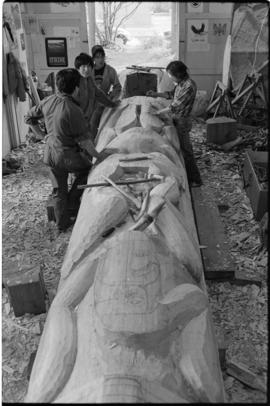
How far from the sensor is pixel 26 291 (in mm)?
2936

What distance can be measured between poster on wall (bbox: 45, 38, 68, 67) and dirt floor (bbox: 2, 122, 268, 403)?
1.95 metres

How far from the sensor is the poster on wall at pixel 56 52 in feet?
22.7

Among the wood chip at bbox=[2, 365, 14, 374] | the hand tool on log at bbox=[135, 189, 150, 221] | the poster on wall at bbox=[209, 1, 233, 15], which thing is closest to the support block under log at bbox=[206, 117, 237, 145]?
the poster on wall at bbox=[209, 1, 233, 15]

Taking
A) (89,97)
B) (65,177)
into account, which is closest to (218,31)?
(89,97)

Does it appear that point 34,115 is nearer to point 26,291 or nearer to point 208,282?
point 26,291

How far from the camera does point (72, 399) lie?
60.9 inches

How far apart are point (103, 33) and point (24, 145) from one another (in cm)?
785

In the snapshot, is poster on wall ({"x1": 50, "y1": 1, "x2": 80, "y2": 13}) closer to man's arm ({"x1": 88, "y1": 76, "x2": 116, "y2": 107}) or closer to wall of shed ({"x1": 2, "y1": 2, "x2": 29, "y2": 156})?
wall of shed ({"x1": 2, "y1": 2, "x2": 29, "y2": 156})

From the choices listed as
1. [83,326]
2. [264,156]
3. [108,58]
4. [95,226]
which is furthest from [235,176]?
[108,58]

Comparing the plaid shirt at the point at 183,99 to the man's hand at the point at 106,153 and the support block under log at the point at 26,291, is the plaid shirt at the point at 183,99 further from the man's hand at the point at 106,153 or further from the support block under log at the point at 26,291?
the support block under log at the point at 26,291

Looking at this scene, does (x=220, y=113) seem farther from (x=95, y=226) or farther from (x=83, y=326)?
(x=83, y=326)

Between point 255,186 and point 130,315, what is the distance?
2.81 meters

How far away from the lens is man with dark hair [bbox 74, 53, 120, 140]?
4188 mm

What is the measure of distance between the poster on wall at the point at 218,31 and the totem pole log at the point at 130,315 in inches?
204
